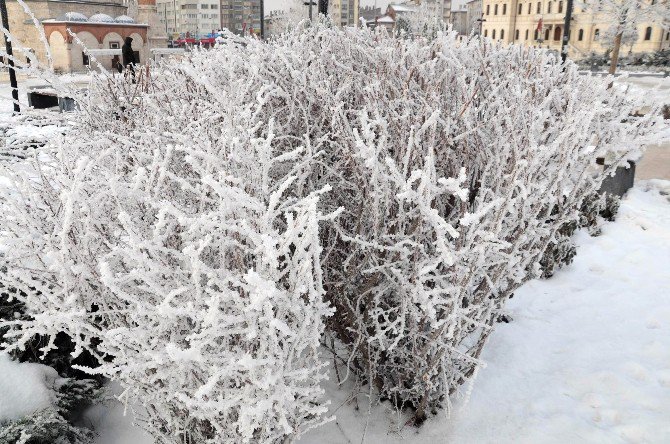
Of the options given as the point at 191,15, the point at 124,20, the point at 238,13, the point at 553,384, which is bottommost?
the point at 553,384

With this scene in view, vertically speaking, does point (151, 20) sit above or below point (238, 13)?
below

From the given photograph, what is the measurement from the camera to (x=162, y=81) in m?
5.81

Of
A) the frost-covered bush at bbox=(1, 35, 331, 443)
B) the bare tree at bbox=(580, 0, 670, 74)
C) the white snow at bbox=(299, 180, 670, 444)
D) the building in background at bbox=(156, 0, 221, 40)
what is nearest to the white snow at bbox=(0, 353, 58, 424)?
the frost-covered bush at bbox=(1, 35, 331, 443)

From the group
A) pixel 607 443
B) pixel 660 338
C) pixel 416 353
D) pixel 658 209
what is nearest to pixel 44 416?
pixel 416 353

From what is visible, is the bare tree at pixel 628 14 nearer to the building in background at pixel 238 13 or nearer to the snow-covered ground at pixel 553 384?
the snow-covered ground at pixel 553 384

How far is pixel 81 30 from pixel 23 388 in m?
32.1

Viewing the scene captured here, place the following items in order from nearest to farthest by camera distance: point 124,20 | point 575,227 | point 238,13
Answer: point 575,227 < point 124,20 < point 238,13

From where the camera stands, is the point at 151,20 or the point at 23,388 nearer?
the point at 23,388

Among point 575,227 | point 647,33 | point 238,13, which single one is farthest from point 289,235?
point 238,13

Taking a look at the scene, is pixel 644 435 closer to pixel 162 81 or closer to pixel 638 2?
pixel 162 81

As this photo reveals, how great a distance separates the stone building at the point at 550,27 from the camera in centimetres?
4778

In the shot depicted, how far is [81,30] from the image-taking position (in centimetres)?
3008

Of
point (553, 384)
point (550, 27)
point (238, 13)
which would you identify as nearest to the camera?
point (553, 384)

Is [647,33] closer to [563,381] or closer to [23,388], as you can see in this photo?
[563,381]
